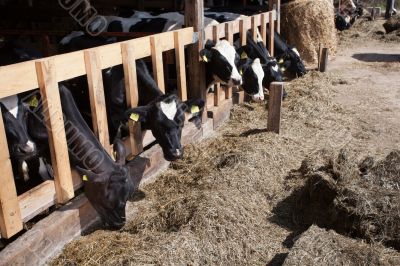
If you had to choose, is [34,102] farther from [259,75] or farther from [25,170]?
[259,75]

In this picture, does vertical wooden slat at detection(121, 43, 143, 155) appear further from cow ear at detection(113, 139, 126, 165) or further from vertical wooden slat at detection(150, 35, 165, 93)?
cow ear at detection(113, 139, 126, 165)

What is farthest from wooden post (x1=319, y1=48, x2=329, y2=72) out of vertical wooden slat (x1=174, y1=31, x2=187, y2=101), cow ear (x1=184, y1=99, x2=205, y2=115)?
cow ear (x1=184, y1=99, x2=205, y2=115)

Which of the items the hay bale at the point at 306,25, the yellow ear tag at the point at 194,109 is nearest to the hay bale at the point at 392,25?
the hay bale at the point at 306,25

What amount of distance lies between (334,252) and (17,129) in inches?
115

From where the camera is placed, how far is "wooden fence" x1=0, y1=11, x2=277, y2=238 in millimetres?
3182

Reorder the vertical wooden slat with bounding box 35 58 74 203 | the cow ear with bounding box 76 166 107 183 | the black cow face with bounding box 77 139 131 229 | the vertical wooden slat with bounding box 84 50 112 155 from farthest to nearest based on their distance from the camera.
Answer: the vertical wooden slat with bounding box 84 50 112 155, the black cow face with bounding box 77 139 131 229, the cow ear with bounding box 76 166 107 183, the vertical wooden slat with bounding box 35 58 74 203

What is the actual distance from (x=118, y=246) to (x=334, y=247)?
1.70 m

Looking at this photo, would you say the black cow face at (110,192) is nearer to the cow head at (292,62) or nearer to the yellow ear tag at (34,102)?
the yellow ear tag at (34,102)

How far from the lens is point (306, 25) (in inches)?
465

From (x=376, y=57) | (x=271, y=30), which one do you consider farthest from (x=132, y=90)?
(x=376, y=57)

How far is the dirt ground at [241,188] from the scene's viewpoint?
11.5 feet

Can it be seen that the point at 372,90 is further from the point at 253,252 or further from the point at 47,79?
the point at 47,79

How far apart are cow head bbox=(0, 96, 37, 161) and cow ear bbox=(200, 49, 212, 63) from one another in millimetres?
2697

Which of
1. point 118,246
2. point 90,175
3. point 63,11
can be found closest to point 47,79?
point 90,175
